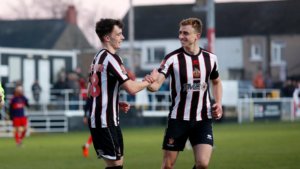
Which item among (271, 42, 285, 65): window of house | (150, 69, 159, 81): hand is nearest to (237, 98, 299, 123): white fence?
(150, 69, 159, 81): hand

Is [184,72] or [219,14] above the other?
[219,14]

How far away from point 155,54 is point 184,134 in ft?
233

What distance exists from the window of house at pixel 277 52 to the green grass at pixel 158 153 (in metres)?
47.0

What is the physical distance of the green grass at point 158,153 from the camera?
19672mm

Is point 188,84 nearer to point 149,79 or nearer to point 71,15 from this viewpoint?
point 149,79

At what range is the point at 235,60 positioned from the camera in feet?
265

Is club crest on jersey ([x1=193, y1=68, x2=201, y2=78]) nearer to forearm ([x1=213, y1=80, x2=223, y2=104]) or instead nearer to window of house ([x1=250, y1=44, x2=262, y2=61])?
forearm ([x1=213, y1=80, x2=223, y2=104])

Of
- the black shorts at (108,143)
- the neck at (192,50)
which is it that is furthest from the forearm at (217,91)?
the black shorts at (108,143)

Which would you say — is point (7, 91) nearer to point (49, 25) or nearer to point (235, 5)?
point (49, 25)

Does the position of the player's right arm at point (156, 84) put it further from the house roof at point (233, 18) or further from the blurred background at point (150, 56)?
the house roof at point (233, 18)

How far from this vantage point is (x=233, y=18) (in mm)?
83625

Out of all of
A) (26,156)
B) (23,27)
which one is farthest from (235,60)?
(26,156)

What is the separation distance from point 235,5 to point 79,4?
1298 cm

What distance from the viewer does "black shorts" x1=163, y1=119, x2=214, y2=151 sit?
13211 mm
